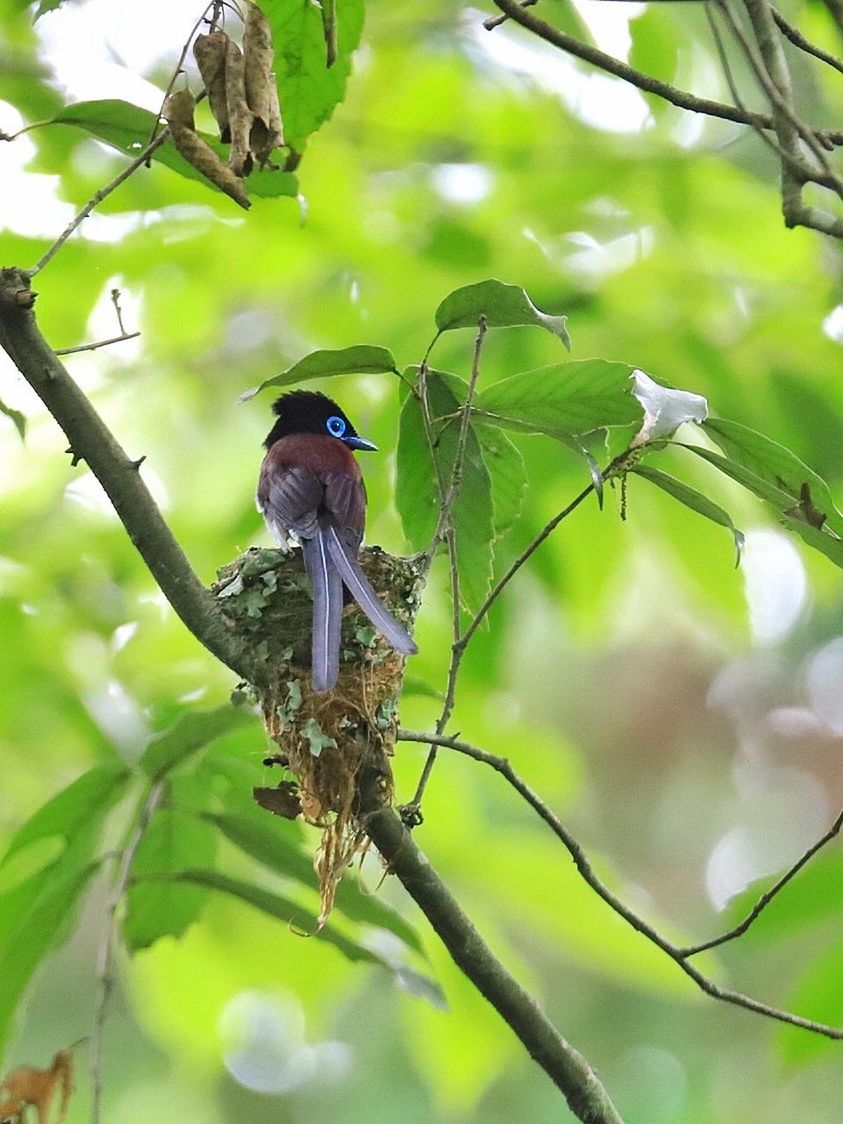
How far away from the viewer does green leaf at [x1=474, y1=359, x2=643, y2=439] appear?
2018mm

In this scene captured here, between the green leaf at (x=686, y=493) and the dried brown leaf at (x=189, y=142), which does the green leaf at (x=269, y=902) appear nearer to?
the green leaf at (x=686, y=493)

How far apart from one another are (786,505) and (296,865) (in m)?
1.19

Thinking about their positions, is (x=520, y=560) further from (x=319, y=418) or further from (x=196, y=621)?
(x=319, y=418)

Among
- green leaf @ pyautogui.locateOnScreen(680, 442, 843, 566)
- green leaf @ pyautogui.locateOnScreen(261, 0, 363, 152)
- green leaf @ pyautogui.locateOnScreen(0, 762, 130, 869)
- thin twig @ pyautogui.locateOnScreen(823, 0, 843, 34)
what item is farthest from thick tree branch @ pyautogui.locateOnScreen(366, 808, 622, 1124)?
thin twig @ pyautogui.locateOnScreen(823, 0, 843, 34)

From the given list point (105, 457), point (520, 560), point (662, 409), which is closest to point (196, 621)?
point (105, 457)

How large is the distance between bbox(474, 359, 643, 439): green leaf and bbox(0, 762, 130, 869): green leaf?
38.5 inches

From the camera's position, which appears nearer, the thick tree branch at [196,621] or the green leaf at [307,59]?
the thick tree branch at [196,621]

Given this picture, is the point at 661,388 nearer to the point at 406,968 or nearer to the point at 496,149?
the point at 406,968

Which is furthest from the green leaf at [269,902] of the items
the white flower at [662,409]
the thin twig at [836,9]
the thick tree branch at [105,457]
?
the thin twig at [836,9]

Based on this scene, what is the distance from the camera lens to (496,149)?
4426 mm

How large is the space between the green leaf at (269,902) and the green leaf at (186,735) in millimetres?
236

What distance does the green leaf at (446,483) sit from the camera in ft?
8.05

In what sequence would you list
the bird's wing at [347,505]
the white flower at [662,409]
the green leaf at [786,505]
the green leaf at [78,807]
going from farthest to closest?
the bird's wing at [347,505]
the green leaf at [78,807]
the green leaf at [786,505]
the white flower at [662,409]

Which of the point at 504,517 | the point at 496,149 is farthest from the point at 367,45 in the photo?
the point at 504,517
